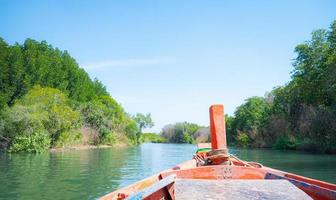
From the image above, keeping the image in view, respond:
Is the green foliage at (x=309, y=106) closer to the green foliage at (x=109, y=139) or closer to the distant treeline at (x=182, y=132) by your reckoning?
the green foliage at (x=109, y=139)

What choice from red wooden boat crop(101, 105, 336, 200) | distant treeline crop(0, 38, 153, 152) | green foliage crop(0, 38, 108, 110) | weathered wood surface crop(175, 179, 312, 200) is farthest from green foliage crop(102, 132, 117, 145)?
weathered wood surface crop(175, 179, 312, 200)

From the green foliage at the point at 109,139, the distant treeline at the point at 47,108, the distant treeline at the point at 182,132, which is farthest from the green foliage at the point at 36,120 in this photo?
the distant treeline at the point at 182,132

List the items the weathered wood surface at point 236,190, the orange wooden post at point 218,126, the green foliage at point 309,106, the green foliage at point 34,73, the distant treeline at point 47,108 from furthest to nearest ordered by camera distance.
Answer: the green foliage at point 34,73 → the distant treeline at point 47,108 → the green foliage at point 309,106 → the orange wooden post at point 218,126 → the weathered wood surface at point 236,190

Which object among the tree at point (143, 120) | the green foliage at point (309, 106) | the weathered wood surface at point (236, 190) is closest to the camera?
the weathered wood surface at point (236, 190)

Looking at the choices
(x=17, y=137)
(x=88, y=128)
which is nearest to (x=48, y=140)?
(x=17, y=137)

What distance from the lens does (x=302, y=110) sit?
38812 mm

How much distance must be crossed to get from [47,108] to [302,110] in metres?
26.7

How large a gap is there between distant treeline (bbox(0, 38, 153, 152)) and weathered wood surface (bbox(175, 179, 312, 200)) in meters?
32.0

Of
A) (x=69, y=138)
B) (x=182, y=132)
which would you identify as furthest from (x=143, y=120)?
(x=69, y=138)

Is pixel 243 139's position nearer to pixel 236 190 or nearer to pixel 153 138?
pixel 236 190

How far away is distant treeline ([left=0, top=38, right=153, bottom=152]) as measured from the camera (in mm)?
34375

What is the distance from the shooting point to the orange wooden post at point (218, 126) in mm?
6680

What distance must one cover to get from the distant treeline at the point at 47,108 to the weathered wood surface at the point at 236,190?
105 feet

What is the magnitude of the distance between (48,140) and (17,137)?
9.21 ft
